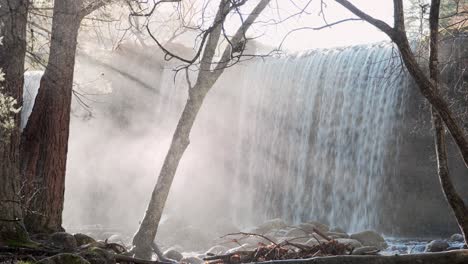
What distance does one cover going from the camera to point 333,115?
2019 cm

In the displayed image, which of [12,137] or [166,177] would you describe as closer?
[12,137]

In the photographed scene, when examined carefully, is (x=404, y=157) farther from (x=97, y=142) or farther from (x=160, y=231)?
(x=97, y=142)

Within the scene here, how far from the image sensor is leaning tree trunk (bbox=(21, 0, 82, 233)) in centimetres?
751

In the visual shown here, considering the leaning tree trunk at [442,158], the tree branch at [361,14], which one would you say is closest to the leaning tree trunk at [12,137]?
the tree branch at [361,14]

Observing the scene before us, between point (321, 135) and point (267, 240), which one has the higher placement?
point (321, 135)

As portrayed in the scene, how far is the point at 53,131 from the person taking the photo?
7750 millimetres

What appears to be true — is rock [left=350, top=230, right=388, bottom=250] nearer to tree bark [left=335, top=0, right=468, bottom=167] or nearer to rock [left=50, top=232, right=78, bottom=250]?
rock [left=50, top=232, right=78, bottom=250]

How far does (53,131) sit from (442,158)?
193 inches

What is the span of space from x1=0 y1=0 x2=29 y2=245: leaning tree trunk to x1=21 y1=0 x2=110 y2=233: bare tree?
3.98 feet

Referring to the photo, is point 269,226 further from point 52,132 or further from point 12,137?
point 12,137

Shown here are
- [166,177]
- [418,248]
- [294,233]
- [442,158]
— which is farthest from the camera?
[294,233]

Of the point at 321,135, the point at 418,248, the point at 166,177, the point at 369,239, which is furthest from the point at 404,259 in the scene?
the point at 321,135

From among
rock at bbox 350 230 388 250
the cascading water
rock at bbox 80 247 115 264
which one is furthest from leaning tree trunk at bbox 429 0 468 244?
the cascading water

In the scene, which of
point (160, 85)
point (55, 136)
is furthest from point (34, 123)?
point (160, 85)
